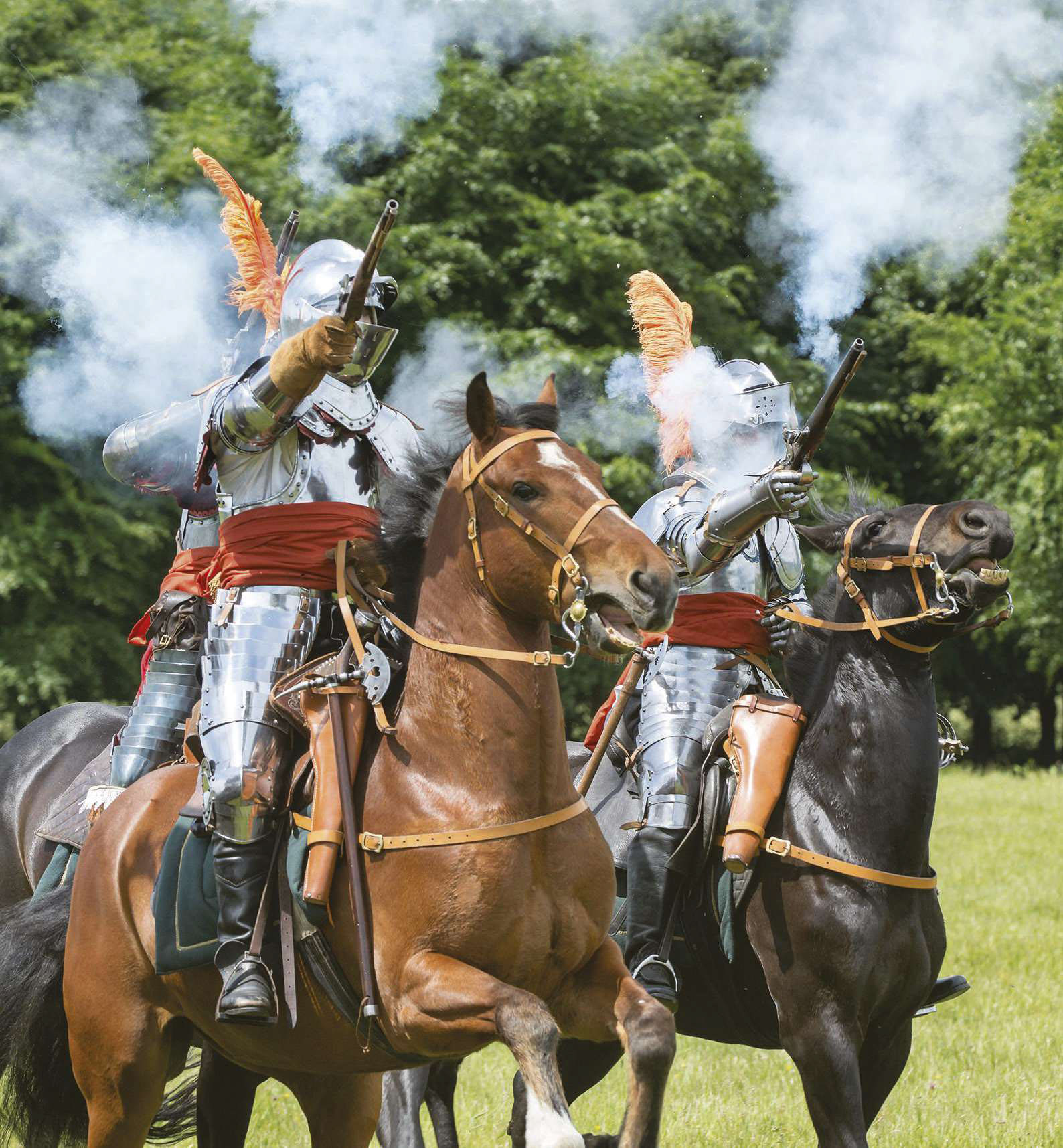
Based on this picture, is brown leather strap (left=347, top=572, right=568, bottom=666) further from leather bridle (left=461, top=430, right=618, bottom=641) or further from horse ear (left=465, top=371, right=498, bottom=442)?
horse ear (left=465, top=371, right=498, bottom=442)

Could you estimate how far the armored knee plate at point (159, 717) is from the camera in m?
6.78

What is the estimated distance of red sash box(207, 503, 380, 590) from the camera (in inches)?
213

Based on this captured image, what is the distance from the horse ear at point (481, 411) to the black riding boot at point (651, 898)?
2.34 meters

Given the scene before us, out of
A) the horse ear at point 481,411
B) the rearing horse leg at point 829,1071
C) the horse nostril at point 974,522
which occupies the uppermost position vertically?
the horse ear at point 481,411

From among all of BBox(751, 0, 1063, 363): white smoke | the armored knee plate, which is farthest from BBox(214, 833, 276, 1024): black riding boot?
BBox(751, 0, 1063, 363): white smoke

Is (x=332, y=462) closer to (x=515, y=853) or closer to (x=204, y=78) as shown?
(x=515, y=853)

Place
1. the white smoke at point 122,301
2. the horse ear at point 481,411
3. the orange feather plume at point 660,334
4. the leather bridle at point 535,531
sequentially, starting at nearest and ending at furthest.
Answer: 1. the leather bridle at point 535,531
2. the horse ear at point 481,411
3. the orange feather plume at point 660,334
4. the white smoke at point 122,301

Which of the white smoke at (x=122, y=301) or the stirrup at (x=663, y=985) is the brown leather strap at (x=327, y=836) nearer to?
the stirrup at (x=663, y=985)

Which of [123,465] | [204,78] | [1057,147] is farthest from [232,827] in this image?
[1057,147]

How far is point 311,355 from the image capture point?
4.89m

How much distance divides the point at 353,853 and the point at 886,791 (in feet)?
7.55

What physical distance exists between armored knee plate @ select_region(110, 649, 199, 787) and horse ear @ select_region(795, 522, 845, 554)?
2664 mm

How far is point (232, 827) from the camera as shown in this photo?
5.06m

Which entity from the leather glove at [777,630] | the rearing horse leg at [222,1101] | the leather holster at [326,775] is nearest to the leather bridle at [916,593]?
the leather glove at [777,630]
